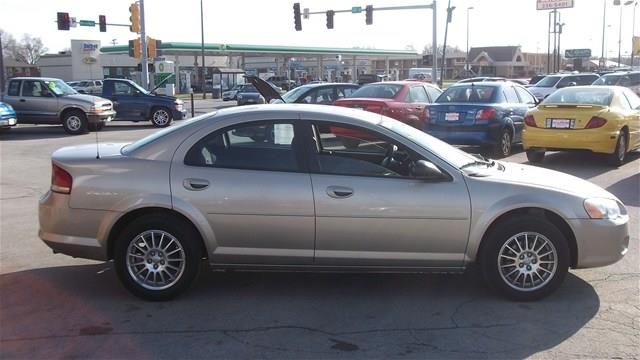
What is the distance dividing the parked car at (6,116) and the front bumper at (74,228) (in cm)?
1512

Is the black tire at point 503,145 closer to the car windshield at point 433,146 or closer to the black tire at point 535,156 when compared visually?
the black tire at point 535,156

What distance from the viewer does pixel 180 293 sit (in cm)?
498

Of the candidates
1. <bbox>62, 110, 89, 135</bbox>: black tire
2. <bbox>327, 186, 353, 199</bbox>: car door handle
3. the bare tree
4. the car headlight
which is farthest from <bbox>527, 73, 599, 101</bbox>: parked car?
the bare tree

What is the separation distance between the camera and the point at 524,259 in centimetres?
489

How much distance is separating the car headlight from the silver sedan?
0.04ft

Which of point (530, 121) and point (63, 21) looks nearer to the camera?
point (530, 121)

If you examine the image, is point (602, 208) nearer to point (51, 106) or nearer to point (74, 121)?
point (74, 121)

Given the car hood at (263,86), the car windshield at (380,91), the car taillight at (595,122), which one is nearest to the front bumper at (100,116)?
the car windshield at (380,91)

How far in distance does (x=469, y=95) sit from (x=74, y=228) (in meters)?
9.96

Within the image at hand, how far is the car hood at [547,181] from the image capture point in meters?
4.91

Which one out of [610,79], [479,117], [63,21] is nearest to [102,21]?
[63,21]

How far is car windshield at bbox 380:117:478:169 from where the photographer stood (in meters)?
4.99

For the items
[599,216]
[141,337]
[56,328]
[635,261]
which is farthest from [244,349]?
[635,261]

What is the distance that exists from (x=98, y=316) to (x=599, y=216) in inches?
155
